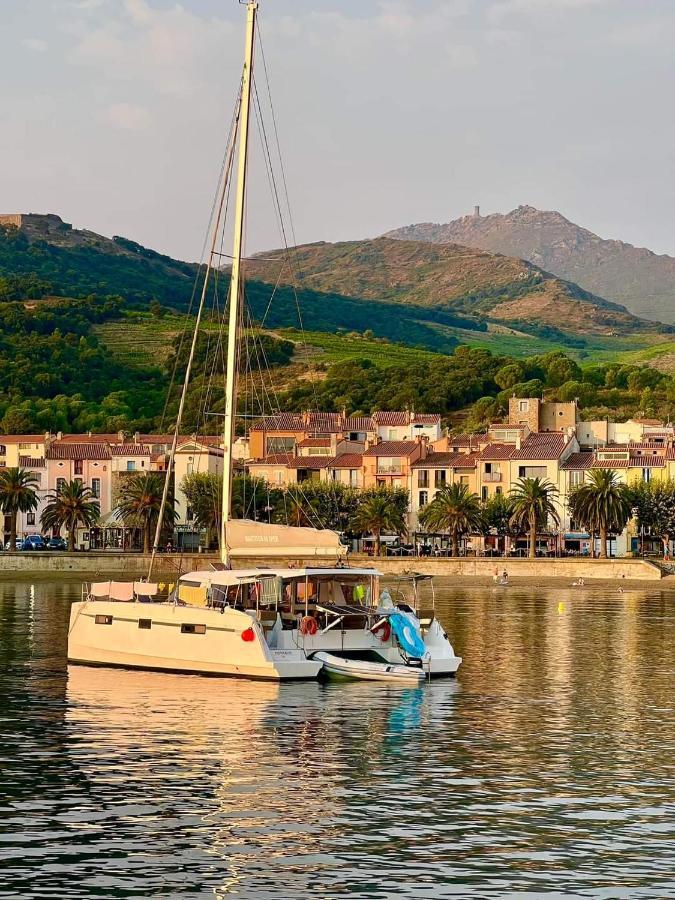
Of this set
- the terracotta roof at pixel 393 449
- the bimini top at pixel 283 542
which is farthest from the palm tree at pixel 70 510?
the bimini top at pixel 283 542

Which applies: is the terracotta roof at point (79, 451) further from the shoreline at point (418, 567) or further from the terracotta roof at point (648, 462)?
the terracotta roof at point (648, 462)

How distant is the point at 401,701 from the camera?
35.1 meters

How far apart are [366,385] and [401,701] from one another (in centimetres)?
14590

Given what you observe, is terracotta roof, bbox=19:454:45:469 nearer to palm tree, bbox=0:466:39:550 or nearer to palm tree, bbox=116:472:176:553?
palm tree, bbox=0:466:39:550

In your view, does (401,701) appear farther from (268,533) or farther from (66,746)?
(66,746)

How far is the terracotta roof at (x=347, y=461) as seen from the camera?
12838 cm

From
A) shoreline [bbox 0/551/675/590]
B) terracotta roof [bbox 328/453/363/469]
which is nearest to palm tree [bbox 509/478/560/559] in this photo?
shoreline [bbox 0/551/675/590]

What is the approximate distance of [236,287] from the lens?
136 feet

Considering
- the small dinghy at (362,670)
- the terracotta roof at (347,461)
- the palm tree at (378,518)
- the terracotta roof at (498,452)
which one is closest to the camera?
the small dinghy at (362,670)

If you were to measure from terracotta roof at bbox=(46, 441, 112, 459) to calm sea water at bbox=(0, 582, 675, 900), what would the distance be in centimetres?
9235

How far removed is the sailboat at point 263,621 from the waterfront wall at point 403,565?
54.4 metres

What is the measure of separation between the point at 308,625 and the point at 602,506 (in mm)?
68567

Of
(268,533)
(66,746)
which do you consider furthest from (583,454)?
(66,746)

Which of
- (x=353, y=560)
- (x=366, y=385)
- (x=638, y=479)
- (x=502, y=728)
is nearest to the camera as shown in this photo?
(x=502, y=728)
